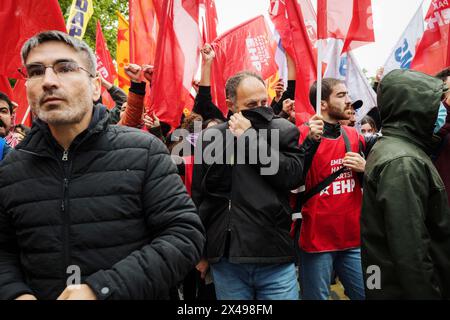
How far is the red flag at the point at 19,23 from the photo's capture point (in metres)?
3.65

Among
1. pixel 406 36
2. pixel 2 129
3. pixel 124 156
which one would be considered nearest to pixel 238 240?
pixel 124 156

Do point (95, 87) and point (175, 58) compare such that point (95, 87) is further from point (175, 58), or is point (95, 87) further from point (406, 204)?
point (175, 58)

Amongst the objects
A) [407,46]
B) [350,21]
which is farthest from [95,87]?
[407,46]

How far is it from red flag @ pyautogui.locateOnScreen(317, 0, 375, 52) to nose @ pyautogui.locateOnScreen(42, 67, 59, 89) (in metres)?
2.58

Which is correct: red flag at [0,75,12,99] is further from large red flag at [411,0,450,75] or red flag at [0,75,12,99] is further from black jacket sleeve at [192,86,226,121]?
large red flag at [411,0,450,75]

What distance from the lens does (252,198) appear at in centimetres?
266

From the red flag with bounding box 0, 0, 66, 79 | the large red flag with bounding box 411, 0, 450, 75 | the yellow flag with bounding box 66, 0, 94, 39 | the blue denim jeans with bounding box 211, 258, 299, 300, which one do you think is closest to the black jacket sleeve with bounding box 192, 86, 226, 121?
the red flag with bounding box 0, 0, 66, 79

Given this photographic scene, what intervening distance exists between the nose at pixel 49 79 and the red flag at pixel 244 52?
3971 mm

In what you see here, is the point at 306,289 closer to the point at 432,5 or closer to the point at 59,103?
the point at 59,103

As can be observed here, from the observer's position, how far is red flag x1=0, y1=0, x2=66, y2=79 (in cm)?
365

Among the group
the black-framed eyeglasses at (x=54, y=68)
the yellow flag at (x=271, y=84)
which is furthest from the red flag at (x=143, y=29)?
the black-framed eyeglasses at (x=54, y=68)

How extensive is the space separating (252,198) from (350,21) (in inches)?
83.0

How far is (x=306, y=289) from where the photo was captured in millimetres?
3178
